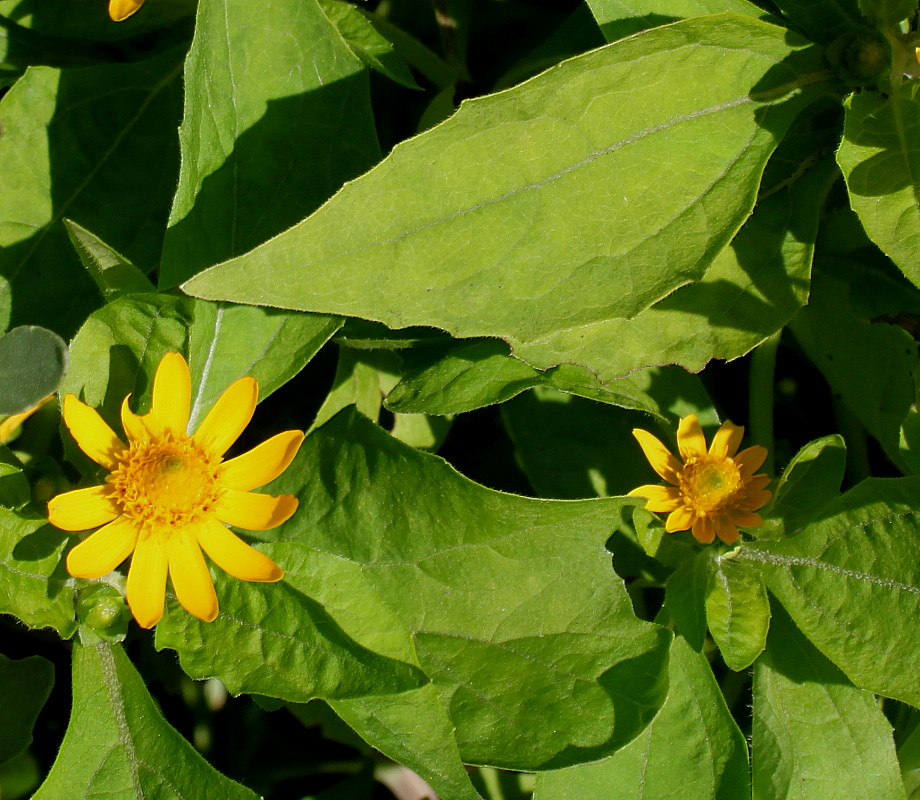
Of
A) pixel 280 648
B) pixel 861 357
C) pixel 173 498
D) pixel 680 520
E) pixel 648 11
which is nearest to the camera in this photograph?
pixel 280 648

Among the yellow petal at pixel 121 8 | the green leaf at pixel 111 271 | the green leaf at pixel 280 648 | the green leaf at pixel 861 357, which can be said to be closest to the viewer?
the green leaf at pixel 280 648

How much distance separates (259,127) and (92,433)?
688 millimetres

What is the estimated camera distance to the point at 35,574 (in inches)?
66.2

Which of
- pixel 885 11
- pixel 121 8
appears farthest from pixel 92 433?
pixel 885 11

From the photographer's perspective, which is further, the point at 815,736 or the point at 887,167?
the point at 815,736

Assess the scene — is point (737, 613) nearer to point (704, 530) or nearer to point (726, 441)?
point (704, 530)

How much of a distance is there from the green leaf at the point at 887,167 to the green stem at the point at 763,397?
0.55m

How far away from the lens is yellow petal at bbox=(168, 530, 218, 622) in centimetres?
161

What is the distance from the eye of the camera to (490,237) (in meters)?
1.61

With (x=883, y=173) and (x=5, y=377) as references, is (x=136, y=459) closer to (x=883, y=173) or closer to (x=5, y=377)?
(x=5, y=377)

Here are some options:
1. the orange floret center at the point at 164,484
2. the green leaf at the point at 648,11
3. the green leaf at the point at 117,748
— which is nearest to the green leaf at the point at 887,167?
the green leaf at the point at 648,11

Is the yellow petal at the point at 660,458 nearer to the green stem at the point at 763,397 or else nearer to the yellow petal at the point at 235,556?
the green stem at the point at 763,397

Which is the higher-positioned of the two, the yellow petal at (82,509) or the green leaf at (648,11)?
the green leaf at (648,11)

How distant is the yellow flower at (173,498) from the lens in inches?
63.9
